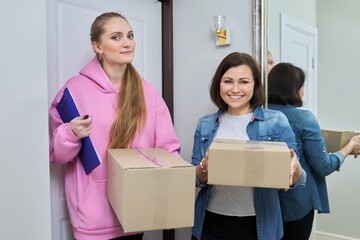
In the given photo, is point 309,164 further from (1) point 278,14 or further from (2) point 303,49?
(1) point 278,14

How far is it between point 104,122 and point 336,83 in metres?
1.10

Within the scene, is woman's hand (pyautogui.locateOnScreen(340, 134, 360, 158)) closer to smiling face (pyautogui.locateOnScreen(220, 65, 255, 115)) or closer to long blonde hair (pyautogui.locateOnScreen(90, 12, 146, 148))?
smiling face (pyautogui.locateOnScreen(220, 65, 255, 115))

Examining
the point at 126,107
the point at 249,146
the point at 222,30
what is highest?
the point at 222,30

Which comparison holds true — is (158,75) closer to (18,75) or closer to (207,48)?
(207,48)

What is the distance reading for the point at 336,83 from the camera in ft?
5.22

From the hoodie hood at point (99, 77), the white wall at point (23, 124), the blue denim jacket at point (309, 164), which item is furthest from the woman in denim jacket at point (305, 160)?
the white wall at point (23, 124)

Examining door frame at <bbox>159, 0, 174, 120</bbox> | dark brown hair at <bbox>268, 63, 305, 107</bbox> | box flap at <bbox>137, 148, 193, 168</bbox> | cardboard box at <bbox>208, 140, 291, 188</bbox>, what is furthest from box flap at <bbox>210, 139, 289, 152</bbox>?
door frame at <bbox>159, 0, 174, 120</bbox>

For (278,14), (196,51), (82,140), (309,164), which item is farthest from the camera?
(196,51)

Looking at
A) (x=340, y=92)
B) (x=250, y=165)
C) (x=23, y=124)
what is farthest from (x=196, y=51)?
(x=23, y=124)

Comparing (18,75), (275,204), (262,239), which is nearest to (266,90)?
(275,204)

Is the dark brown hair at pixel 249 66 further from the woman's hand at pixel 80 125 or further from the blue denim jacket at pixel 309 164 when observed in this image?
the woman's hand at pixel 80 125

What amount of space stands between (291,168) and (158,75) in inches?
45.4

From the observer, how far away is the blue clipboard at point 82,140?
3.86 feet

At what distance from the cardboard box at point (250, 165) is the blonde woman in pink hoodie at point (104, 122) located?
40cm
